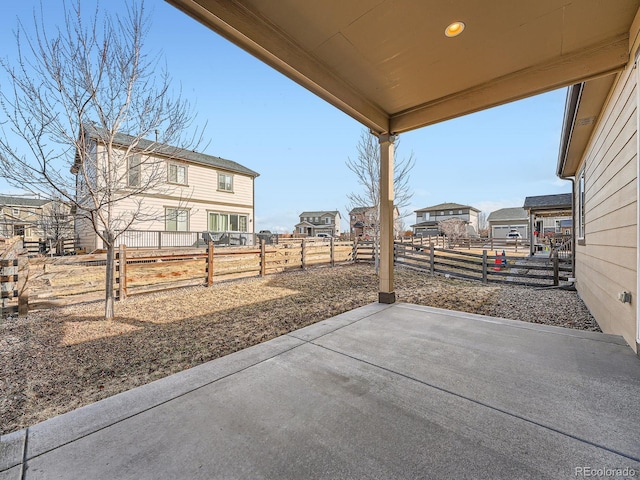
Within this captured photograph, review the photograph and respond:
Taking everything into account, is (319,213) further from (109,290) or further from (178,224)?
(109,290)

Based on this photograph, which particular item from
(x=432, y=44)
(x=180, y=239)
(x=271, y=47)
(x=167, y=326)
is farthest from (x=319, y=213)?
Result: (x=271, y=47)

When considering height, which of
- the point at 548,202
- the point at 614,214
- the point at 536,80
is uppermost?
the point at 536,80

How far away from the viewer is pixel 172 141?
15.9 feet

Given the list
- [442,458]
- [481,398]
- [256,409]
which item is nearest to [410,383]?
[481,398]

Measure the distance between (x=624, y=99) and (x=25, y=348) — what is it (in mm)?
7550

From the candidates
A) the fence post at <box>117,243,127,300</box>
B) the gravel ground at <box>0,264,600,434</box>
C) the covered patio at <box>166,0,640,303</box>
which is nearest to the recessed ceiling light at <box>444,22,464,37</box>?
the covered patio at <box>166,0,640,303</box>

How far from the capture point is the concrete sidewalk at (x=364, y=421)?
137cm

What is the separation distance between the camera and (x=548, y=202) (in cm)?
1306

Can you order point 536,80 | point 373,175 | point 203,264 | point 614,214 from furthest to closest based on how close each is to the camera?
point 373,175 → point 203,264 → point 614,214 → point 536,80

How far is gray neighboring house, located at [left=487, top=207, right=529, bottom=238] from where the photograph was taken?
33.9 m

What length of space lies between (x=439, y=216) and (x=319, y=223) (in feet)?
64.7

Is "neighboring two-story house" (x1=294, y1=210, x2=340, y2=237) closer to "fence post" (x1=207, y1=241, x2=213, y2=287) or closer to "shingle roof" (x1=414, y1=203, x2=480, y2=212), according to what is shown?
"shingle roof" (x1=414, y1=203, x2=480, y2=212)

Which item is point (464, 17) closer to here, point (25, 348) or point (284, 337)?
point (284, 337)

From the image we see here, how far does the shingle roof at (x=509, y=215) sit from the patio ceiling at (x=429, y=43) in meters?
37.1
